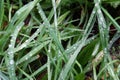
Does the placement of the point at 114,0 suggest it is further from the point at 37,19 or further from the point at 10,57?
the point at 10,57

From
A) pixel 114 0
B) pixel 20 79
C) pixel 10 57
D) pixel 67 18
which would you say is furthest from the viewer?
pixel 67 18

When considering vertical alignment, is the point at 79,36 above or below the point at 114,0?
below

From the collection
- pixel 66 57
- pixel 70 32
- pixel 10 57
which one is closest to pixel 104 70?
pixel 66 57

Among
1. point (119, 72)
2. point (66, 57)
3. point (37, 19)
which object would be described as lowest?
point (119, 72)

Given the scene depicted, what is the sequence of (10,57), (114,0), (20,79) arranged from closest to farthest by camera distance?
(10,57) → (20,79) → (114,0)

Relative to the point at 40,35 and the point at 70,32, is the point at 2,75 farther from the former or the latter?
the point at 70,32

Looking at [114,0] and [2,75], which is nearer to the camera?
[2,75]
